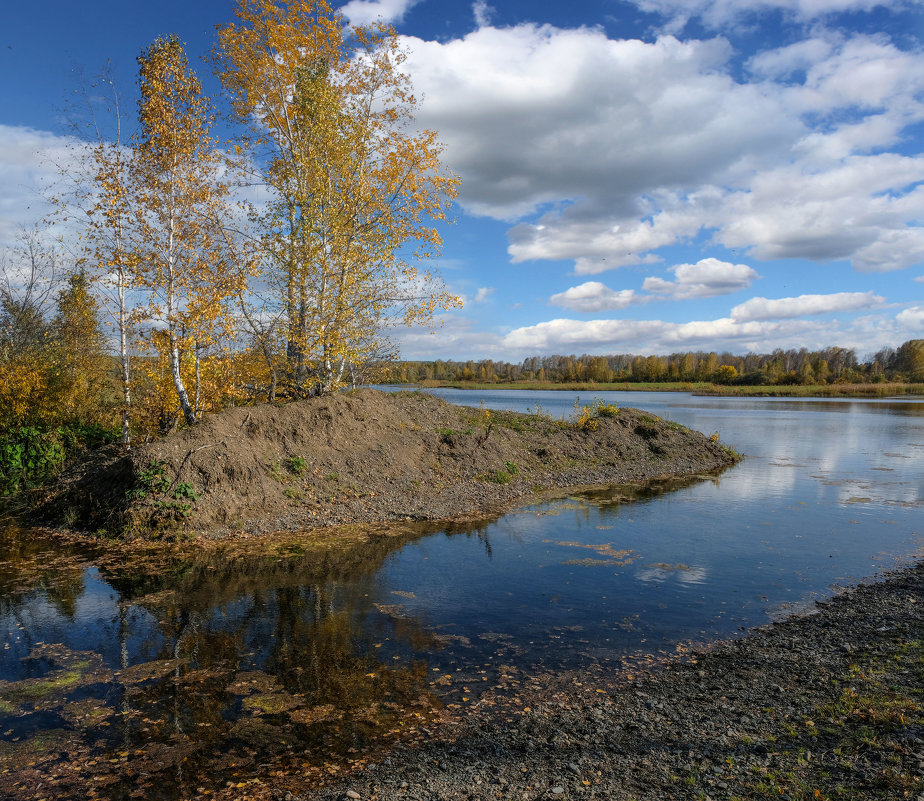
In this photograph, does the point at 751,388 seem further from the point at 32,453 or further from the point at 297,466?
the point at 32,453

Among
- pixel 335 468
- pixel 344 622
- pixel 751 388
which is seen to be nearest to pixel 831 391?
pixel 751 388

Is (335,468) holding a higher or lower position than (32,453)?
lower

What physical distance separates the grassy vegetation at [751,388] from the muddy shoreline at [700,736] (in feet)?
252

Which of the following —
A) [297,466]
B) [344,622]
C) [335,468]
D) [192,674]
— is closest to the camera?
[192,674]

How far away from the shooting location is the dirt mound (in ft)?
43.1

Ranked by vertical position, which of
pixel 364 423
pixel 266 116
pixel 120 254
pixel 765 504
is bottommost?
pixel 765 504

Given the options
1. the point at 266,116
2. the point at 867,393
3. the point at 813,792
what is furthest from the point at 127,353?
the point at 867,393

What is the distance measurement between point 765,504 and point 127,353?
19.9 metres

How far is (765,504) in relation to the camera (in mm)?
17328

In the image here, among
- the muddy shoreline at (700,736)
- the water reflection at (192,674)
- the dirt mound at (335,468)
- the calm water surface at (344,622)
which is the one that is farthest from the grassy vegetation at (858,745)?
the dirt mound at (335,468)

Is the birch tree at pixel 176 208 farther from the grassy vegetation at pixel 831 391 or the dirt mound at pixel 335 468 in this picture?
the grassy vegetation at pixel 831 391

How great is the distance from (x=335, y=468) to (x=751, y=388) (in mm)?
104816

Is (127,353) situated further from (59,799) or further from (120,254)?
(59,799)

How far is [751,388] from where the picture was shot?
10362 centimetres
